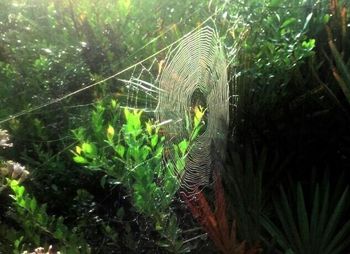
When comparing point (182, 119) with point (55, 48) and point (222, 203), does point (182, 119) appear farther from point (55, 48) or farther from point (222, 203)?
point (55, 48)

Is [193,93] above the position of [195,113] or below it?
above

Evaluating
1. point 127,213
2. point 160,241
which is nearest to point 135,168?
point 160,241

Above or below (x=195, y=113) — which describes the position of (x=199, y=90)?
above

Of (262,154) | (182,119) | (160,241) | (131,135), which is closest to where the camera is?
(131,135)

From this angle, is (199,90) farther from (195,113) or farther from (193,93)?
(195,113)

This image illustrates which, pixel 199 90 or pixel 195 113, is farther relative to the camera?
pixel 199 90

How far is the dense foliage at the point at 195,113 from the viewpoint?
312 centimetres

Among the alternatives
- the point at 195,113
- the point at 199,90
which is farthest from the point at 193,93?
the point at 195,113

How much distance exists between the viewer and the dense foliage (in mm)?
3119

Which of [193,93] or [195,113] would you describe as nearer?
[195,113]

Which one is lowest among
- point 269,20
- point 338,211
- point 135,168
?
point 338,211

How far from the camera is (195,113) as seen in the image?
2959mm

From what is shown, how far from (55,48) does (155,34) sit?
55 cm

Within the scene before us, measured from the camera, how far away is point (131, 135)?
97.8 inches
